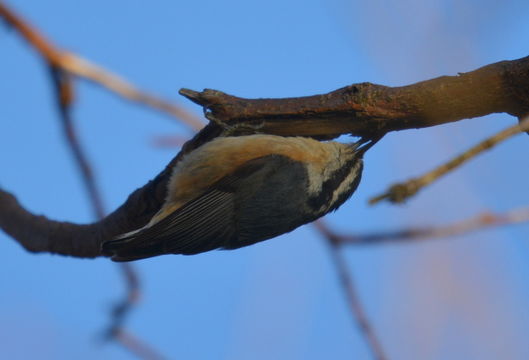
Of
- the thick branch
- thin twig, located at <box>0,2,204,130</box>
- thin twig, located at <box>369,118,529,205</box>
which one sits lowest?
thin twig, located at <box>369,118,529,205</box>

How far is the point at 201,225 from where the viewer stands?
11.4 ft

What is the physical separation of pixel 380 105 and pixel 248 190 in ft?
3.14

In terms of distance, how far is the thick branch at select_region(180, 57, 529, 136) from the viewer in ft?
8.46

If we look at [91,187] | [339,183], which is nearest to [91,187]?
[91,187]

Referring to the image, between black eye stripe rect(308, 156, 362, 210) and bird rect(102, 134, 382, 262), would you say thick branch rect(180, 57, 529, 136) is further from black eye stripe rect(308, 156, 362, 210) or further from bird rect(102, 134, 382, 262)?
black eye stripe rect(308, 156, 362, 210)

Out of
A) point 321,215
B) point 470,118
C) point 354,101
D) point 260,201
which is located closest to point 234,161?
point 260,201

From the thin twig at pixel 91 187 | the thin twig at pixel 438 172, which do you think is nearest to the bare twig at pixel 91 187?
the thin twig at pixel 91 187

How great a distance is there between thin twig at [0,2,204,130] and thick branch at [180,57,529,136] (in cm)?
74

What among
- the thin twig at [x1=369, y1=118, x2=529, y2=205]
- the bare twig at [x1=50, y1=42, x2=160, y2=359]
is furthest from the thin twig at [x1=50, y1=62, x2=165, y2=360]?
the thin twig at [x1=369, y1=118, x2=529, y2=205]

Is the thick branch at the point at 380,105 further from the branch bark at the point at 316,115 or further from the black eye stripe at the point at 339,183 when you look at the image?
the black eye stripe at the point at 339,183

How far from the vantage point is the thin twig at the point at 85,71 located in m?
4.02

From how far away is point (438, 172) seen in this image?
2.06 metres

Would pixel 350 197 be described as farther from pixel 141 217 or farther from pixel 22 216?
pixel 22 216

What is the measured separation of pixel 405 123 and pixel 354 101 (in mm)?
231
